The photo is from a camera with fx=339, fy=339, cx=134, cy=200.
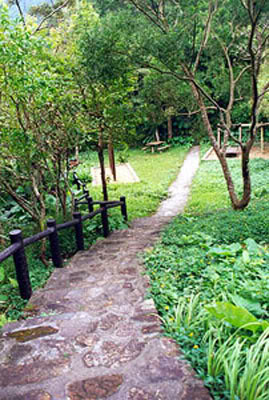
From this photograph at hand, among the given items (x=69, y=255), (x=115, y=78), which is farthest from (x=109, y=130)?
(x=69, y=255)

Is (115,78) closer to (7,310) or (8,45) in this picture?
(8,45)

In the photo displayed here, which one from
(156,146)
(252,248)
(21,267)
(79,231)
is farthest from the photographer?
(156,146)

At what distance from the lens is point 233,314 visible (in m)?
2.26

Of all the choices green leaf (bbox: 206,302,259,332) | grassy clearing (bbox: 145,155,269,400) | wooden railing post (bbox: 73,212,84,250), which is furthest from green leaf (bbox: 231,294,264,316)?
wooden railing post (bbox: 73,212,84,250)

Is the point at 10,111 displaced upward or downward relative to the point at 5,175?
upward

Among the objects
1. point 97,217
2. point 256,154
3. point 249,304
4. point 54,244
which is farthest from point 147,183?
point 249,304

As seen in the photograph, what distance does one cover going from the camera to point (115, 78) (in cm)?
600

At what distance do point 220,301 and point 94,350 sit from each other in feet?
3.66

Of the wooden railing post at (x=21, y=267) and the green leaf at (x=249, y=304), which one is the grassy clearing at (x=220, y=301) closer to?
the green leaf at (x=249, y=304)

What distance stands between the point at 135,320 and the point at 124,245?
2.81 m

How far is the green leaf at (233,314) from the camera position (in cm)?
223

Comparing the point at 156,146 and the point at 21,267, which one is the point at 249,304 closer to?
the point at 21,267

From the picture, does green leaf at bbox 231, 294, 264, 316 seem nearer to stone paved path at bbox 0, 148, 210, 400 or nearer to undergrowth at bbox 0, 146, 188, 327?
stone paved path at bbox 0, 148, 210, 400

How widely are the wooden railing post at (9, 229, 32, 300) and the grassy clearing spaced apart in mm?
1338
